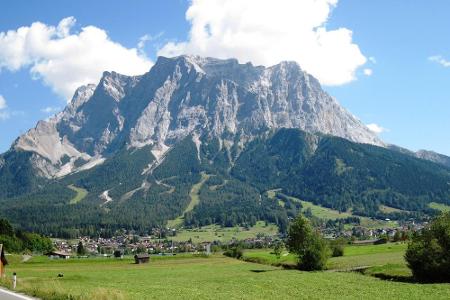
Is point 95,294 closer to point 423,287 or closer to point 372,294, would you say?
point 372,294

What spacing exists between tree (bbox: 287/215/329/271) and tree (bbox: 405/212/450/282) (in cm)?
3075

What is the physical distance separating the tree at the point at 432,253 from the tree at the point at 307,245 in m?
30.8

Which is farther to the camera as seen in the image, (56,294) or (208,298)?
(208,298)

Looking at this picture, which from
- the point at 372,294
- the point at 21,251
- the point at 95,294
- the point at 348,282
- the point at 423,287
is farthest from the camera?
the point at 21,251

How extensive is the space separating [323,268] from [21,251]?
13960 cm

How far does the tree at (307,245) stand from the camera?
98.7 m

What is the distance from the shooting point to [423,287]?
5428cm

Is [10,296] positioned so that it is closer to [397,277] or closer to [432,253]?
[432,253]

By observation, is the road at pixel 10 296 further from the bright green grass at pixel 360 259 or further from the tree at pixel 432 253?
the bright green grass at pixel 360 259

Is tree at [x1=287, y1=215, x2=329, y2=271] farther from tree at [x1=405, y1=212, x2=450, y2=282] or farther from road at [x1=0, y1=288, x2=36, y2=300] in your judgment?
road at [x1=0, y1=288, x2=36, y2=300]

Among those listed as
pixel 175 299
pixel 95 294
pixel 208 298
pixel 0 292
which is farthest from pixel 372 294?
pixel 0 292

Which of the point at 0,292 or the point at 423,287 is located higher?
the point at 0,292

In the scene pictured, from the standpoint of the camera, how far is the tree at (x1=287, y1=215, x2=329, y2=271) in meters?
98.7

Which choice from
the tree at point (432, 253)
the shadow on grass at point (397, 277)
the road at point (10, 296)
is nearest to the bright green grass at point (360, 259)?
the shadow on grass at point (397, 277)
